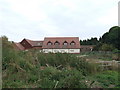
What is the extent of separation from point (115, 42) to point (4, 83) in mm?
37662

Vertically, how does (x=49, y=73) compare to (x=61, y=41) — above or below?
below

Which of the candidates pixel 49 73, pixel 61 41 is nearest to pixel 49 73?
pixel 49 73

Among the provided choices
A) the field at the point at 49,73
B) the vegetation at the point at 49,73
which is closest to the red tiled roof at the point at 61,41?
the field at the point at 49,73

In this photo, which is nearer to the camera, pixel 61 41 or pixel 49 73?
pixel 49 73

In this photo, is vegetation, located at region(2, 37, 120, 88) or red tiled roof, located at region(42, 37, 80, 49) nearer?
vegetation, located at region(2, 37, 120, 88)

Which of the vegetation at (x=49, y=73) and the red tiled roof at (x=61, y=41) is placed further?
the red tiled roof at (x=61, y=41)

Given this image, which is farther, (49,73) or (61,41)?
(61,41)

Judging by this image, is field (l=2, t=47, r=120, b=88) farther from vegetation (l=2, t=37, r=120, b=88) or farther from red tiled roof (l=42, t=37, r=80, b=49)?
red tiled roof (l=42, t=37, r=80, b=49)

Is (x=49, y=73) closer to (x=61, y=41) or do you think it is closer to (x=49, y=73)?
(x=49, y=73)

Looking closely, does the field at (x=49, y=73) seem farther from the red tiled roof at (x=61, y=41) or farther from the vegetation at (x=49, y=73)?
the red tiled roof at (x=61, y=41)

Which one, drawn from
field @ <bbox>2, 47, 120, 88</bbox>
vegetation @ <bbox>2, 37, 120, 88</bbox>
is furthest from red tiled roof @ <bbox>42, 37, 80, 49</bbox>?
vegetation @ <bbox>2, 37, 120, 88</bbox>

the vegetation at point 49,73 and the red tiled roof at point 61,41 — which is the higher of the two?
the red tiled roof at point 61,41

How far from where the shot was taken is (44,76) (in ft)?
21.1

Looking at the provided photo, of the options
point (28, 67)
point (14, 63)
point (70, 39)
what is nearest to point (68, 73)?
point (28, 67)
